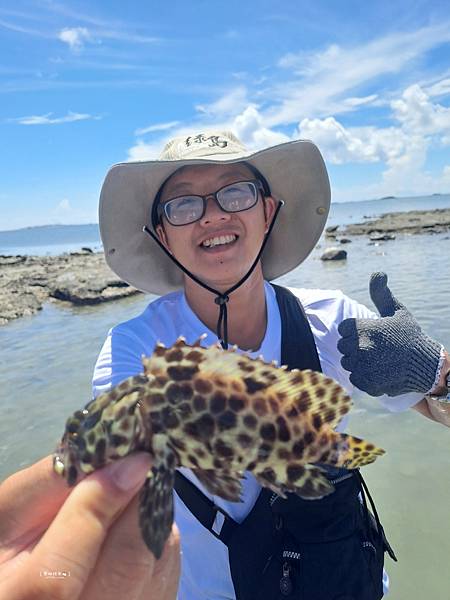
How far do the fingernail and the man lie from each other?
4.26 feet

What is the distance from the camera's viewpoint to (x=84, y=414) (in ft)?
6.84

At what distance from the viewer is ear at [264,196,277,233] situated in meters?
3.85

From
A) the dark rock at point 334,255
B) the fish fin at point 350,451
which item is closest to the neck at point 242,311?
the fish fin at point 350,451

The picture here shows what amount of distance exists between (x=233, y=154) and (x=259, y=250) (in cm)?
71

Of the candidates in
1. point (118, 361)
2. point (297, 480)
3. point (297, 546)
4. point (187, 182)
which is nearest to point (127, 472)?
point (297, 480)

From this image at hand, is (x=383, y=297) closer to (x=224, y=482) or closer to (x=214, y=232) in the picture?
(x=214, y=232)

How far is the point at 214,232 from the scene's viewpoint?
344 centimetres

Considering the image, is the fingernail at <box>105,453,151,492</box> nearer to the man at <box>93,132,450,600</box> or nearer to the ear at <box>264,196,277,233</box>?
the man at <box>93,132,450,600</box>

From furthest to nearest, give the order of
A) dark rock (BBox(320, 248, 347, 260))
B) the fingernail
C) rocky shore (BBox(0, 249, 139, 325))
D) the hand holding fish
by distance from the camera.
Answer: dark rock (BBox(320, 248, 347, 260))
rocky shore (BBox(0, 249, 139, 325))
the fingernail
the hand holding fish

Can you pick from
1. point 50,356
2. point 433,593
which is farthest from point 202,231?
point 50,356

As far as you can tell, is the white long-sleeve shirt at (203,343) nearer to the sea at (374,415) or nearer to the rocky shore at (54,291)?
the sea at (374,415)

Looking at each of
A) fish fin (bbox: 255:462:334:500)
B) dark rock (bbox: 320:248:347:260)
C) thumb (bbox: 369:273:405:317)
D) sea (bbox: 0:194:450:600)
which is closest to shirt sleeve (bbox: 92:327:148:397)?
fish fin (bbox: 255:462:334:500)

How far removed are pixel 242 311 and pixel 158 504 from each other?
201cm

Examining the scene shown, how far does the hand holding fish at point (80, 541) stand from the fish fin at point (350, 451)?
0.75m
